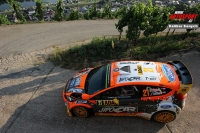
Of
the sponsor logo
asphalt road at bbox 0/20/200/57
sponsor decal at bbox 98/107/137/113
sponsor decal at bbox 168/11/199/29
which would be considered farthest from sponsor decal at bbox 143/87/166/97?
asphalt road at bbox 0/20/200/57

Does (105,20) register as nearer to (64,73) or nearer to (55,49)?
(55,49)

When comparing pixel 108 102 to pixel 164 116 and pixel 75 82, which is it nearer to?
pixel 75 82

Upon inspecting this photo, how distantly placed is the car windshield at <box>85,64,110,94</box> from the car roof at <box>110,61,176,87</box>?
0.69 feet

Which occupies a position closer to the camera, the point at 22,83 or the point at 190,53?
the point at 22,83

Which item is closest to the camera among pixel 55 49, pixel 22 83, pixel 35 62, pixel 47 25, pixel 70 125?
pixel 70 125

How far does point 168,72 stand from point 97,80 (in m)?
2.37

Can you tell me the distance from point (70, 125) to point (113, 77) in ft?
7.50

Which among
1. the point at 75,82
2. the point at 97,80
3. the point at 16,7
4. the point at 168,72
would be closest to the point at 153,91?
the point at 168,72

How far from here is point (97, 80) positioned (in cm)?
680

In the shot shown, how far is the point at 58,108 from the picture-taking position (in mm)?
7664

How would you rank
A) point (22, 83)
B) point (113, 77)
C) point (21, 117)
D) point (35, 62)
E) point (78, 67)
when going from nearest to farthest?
point (113, 77), point (21, 117), point (22, 83), point (78, 67), point (35, 62)

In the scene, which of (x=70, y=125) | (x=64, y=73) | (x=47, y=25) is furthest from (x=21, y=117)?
(x=47, y=25)

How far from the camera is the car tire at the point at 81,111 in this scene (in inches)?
267

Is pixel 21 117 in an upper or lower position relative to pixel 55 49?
lower
